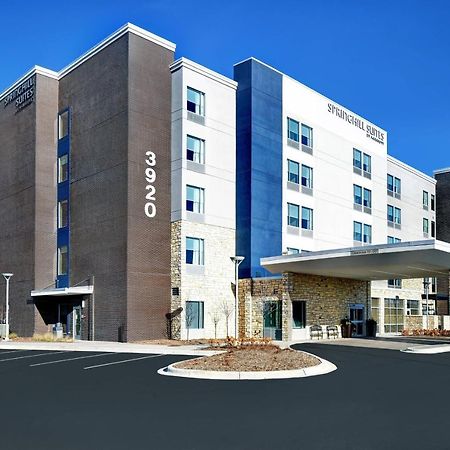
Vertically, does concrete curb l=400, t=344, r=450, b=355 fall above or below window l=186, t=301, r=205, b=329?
below

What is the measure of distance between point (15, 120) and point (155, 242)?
15871mm

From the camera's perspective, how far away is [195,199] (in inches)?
1380

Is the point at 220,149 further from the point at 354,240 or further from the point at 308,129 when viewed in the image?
the point at 354,240

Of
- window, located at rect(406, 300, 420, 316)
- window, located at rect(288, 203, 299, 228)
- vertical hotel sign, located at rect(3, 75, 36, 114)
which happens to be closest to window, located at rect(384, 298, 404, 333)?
window, located at rect(406, 300, 420, 316)

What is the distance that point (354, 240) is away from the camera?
155 ft

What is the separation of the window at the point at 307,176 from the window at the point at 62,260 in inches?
667

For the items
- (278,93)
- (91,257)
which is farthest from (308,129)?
(91,257)

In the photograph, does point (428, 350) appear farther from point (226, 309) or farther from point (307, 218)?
point (307, 218)

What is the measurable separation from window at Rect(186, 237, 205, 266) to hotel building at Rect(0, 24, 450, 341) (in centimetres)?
7

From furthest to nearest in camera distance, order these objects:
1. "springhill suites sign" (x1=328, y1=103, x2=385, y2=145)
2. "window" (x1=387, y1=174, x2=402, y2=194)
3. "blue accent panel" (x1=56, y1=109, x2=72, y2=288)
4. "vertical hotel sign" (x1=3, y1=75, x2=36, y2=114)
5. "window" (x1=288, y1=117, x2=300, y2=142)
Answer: "window" (x1=387, y1=174, x2=402, y2=194), "springhill suites sign" (x1=328, y1=103, x2=385, y2=145), "window" (x1=288, y1=117, x2=300, y2=142), "vertical hotel sign" (x1=3, y1=75, x2=36, y2=114), "blue accent panel" (x1=56, y1=109, x2=72, y2=288)

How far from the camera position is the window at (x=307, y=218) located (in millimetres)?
41656

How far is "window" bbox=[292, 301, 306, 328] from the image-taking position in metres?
34.8

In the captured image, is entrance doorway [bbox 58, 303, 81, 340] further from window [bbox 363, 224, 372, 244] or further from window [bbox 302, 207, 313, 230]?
window [bbox 363, 224, 372, 244]

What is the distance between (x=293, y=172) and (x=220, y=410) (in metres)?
31.2
